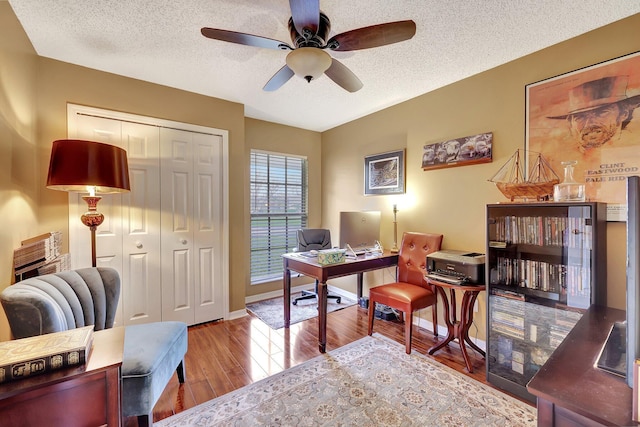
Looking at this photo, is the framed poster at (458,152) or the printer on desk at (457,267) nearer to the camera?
the printer on desk at (457,267)

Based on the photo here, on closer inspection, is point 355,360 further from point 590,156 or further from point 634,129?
point 634,129

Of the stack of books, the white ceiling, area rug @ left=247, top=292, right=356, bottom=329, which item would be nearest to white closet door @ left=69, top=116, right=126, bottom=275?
the stack of books

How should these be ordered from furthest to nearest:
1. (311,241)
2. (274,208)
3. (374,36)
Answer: (274,208), (311,241), (374,36)

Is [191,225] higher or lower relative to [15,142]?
lower

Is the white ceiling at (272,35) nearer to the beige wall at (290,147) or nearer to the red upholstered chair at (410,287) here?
the beige wall at (290,147)

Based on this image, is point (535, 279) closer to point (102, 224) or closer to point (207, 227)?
point (207, 227)

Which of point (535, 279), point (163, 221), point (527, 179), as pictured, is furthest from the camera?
point (163, 221)

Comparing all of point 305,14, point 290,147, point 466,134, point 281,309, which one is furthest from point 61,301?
point 466,134

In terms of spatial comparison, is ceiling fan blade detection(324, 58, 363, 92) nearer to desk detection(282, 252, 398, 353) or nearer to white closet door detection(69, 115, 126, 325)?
desk detection(282, 252, 398, 353)

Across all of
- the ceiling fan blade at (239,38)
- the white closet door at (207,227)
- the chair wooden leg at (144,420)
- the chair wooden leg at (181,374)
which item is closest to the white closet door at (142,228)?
the white closet door at (207,227)

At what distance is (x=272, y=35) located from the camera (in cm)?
198

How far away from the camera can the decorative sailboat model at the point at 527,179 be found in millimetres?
1896

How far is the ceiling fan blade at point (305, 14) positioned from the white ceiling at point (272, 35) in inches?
10.5

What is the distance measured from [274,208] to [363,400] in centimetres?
285
